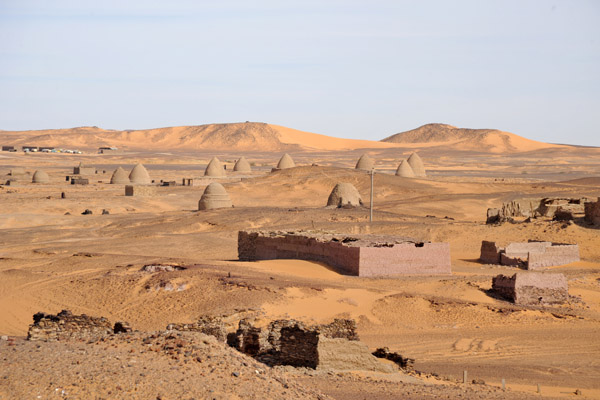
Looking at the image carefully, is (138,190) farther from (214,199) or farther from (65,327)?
(65,327)

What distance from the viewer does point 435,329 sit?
53.3 ft

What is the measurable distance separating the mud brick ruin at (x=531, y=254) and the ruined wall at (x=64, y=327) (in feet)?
52.2

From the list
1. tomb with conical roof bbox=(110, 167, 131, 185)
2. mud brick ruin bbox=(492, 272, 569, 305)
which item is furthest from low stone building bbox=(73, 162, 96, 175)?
mud brick ruin bbox=(492, 272, 569, 305)

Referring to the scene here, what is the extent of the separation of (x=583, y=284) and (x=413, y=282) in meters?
5.18

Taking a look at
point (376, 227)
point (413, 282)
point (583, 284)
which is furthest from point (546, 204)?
point (413, 282)

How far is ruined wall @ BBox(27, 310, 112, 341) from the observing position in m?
9.89

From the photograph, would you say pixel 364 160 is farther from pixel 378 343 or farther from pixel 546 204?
pixel 378 343

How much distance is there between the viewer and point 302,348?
1179 cm

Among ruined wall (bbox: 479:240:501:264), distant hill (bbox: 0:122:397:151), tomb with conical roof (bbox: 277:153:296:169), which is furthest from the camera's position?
distant hill (bbox: 0:122:397:151)

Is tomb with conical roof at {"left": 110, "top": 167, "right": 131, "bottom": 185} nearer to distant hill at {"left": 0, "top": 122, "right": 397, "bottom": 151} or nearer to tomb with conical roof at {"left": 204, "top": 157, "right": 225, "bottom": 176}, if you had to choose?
tomb with conical roof at {"left": 204, "top": 157, "right": 225, "bottom": 176}

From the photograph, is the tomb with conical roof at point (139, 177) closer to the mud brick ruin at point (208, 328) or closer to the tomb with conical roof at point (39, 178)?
the tomb with conical roof at point (39, 178)

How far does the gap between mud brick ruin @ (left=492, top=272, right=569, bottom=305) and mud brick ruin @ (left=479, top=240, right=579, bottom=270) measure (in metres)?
4.60

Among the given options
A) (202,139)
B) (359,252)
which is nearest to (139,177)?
(359,252)

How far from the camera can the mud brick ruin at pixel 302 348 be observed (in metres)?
11.7
